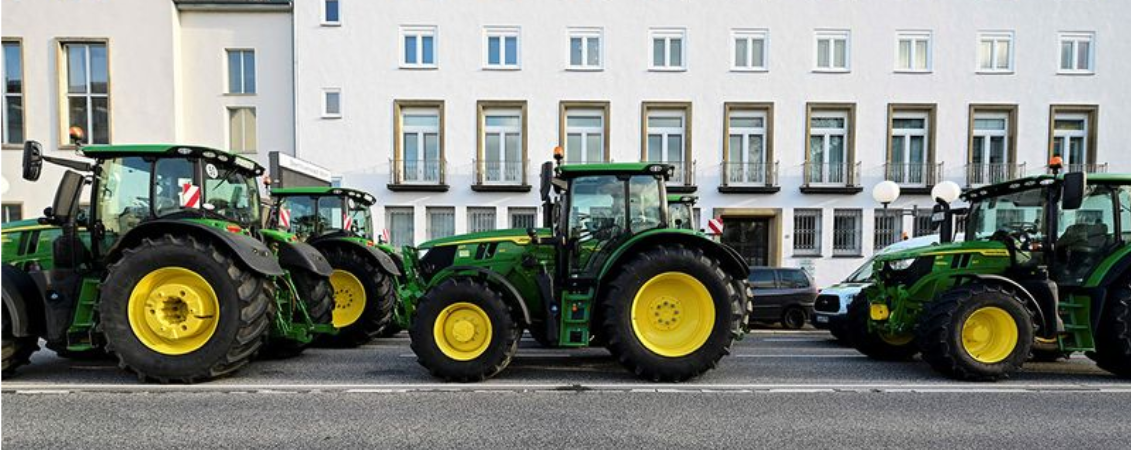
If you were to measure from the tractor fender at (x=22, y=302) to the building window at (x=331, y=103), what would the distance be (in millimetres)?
12049

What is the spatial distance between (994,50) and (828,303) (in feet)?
41.8

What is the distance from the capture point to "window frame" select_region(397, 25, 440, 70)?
16.7m

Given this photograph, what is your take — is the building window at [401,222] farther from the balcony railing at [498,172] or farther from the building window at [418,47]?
the building window at [418,47]

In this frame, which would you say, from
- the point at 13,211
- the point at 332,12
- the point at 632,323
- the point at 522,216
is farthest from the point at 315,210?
the point at 13,211

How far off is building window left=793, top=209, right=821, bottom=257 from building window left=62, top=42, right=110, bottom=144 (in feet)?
66.6

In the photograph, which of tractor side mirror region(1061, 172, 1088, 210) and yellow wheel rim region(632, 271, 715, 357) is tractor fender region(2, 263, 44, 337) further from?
tractor side mirror region(1061, 172, 1088, 210)

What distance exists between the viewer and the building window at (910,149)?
16.9 m

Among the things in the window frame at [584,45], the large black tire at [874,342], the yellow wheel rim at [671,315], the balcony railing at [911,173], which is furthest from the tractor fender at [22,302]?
the balcony railing at [911,173]

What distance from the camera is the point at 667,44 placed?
1694 cm

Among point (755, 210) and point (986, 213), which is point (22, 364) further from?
point (755, 210)

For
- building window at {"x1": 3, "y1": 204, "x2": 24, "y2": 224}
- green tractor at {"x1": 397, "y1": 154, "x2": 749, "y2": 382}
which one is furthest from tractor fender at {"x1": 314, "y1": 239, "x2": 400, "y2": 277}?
building window at {"x1": 3, "y1": 204, "x2": 24, "y2": 224}

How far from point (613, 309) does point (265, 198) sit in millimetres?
6215

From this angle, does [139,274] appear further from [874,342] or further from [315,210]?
[874,342]

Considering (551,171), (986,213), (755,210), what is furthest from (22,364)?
(755,210)
